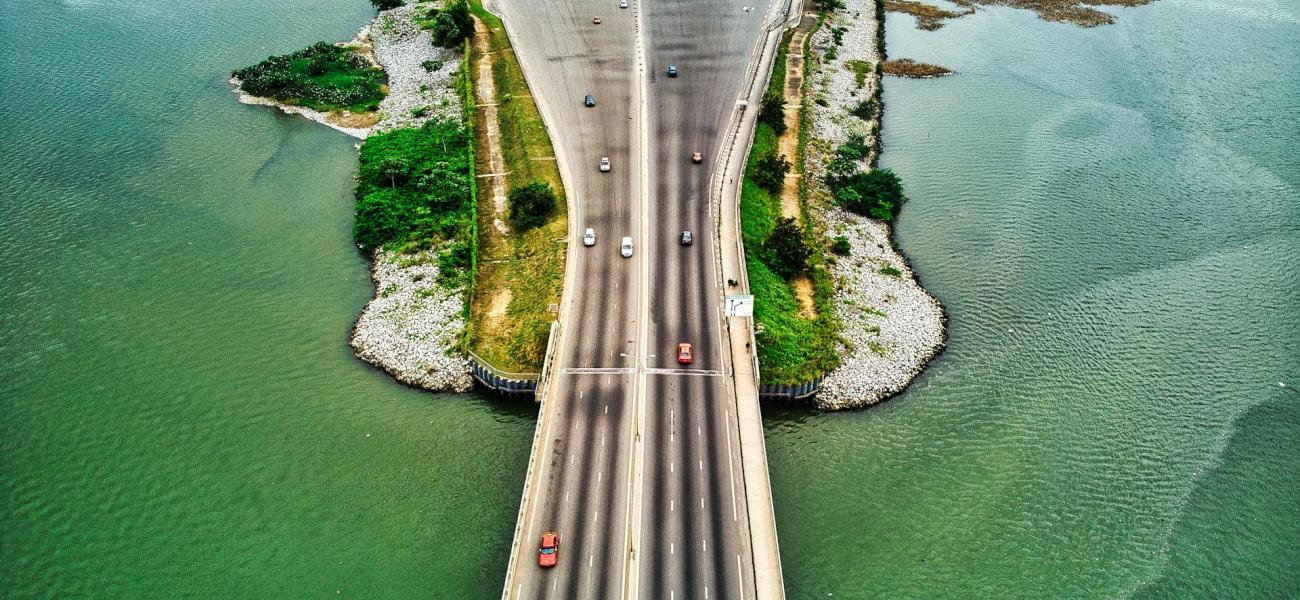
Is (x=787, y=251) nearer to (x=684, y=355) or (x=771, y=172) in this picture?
(x=771, y=172)

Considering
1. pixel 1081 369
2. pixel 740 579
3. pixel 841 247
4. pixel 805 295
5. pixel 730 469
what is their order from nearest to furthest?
pixel 740 579 → pixel 730 469 → pixel 1081 369 → pixel 805 295 → pixel 841 247

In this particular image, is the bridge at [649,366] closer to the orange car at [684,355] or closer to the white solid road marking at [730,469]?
the white solid road marking at [730,469]

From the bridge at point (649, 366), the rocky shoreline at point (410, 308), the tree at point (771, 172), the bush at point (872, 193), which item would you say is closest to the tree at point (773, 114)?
the bridge at point (649, 366)

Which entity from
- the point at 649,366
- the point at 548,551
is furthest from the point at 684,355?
the point at 548,551

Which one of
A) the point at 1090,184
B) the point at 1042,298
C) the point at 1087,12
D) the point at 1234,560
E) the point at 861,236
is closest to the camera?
the point at 1234,560

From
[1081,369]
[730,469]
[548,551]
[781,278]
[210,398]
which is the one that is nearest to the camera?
[548,551]

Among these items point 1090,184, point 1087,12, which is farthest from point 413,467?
point 1087,12

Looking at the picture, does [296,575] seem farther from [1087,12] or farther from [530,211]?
[1087,12]
